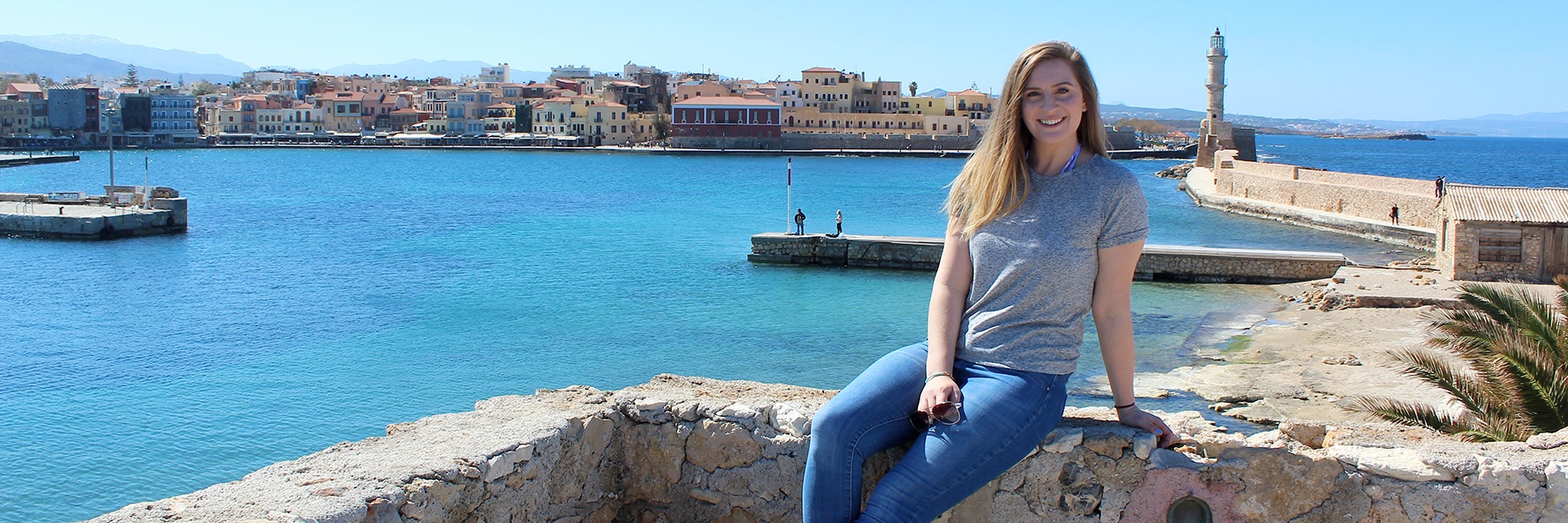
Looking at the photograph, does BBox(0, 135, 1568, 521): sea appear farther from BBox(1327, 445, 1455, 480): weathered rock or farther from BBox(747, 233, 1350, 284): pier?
BBox(1327, 445, 1455, 480): weathered rock

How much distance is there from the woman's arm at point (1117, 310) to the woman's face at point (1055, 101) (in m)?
0.29

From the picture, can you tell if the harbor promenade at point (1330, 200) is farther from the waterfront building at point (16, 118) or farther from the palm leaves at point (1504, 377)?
the waterfront building at point (16, 118)

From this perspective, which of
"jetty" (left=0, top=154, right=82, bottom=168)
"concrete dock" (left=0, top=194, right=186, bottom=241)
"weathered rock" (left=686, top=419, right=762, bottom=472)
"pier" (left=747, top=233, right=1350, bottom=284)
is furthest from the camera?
"jetty" (left=0, top=154, right=82, bottom=168)

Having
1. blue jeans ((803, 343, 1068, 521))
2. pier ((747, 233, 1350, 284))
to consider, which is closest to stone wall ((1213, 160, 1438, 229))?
pier ((747, 233, 1350, 284))

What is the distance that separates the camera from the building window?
60.1 feet

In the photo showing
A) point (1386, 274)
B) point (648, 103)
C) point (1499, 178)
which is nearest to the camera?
point (1386, 274)

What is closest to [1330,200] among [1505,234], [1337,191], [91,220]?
[1337,191]

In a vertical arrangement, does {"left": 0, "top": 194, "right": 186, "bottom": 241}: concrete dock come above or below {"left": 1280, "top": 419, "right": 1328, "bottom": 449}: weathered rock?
below

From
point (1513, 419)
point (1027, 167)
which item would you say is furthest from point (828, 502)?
point (1513, 419)

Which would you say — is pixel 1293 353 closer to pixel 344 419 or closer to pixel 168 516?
pixel 344 419

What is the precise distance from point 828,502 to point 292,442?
10.9 m

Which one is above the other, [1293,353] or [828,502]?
[828,502]

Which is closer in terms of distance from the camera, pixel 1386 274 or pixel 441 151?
pixel 1386 274

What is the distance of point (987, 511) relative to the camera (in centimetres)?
300
